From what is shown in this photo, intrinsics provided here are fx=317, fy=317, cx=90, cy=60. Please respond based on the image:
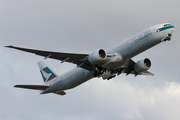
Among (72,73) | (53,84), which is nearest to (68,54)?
(72,73)

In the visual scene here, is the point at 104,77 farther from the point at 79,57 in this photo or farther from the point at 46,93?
the point at 46,93

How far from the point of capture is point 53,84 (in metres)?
50.4

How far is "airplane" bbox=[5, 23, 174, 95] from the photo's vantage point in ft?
129

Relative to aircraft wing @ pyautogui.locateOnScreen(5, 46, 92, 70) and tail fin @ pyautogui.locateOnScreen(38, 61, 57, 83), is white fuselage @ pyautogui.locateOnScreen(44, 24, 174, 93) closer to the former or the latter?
aircraft wing @ pyautogui.locateOnScreen(5, 46, 92, 70)

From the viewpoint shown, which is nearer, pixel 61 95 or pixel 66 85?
pixel 66 85

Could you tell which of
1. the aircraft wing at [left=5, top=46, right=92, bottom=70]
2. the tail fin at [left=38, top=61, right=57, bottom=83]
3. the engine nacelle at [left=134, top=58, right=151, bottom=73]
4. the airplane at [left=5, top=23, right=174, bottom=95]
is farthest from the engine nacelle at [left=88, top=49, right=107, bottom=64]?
the tail fin at [left=38, top=61, right=57, bottom=83]

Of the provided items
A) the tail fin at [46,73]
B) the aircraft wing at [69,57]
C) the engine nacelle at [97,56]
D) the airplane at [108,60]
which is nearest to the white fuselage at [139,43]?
the airplane at [108,60]

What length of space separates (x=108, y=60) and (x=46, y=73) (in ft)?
53.7

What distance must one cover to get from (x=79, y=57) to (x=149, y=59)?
10861mm

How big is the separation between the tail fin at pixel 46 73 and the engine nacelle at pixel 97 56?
13.2m

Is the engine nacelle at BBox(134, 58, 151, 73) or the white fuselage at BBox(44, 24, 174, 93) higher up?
the white fuselage at BBox(44, 24, 174, 93)

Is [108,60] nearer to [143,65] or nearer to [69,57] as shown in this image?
[69,57]

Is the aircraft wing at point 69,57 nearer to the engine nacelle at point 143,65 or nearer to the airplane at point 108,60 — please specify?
the airplane at point 108,60

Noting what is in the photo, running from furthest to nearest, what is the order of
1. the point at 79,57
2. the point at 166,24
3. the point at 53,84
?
the point at 53,84 < the point at 79,57 < the point at 166,24
